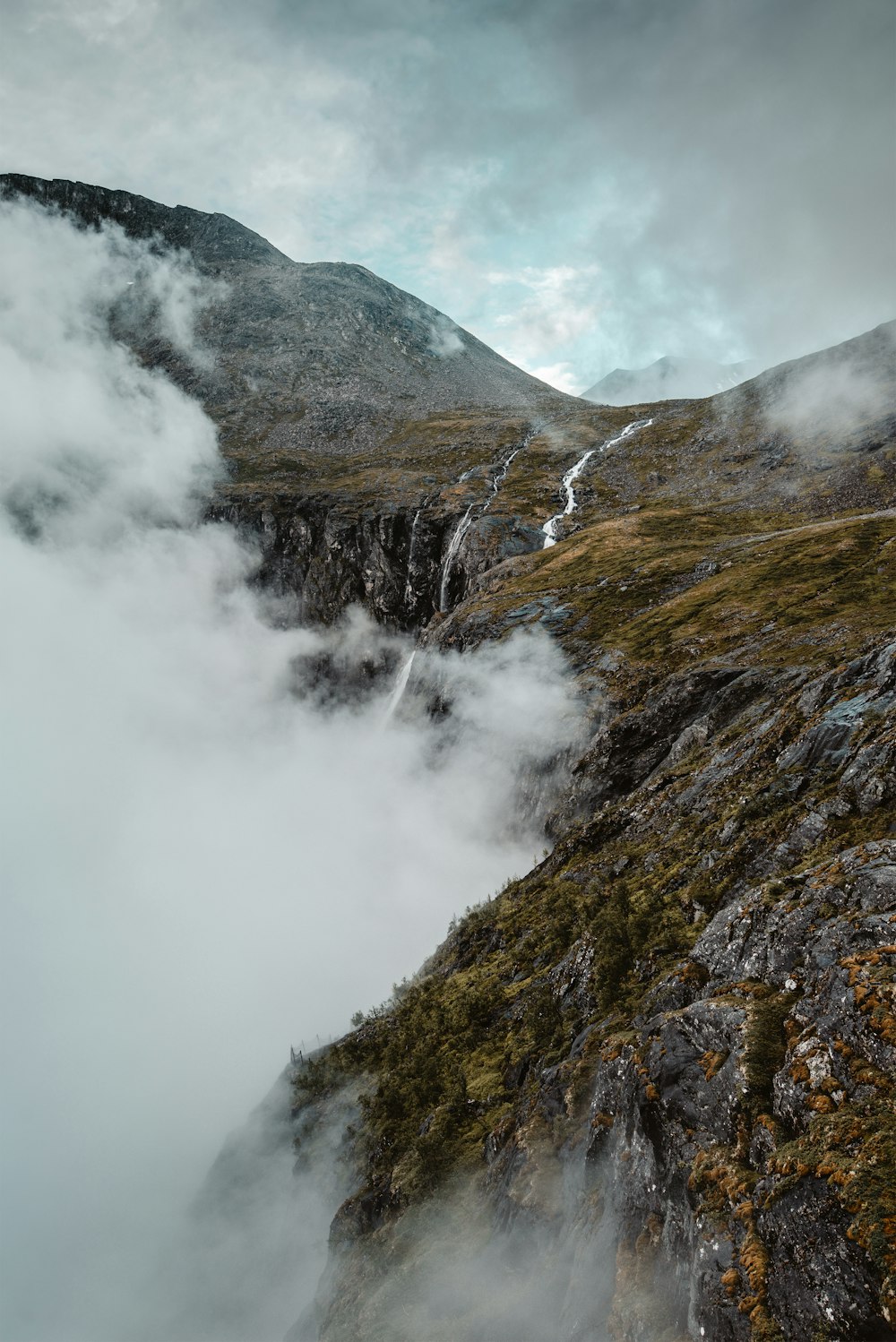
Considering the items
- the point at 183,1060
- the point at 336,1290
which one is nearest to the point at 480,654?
the point at 336,1290

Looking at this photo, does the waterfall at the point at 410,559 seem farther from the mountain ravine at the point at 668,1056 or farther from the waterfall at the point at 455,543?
the mountain ravine at the point at 668,1056

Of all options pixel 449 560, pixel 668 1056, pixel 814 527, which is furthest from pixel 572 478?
pixel 668 1056

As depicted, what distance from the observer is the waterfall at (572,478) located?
127312mm

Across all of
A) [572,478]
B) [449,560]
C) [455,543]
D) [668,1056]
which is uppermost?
[572,478]

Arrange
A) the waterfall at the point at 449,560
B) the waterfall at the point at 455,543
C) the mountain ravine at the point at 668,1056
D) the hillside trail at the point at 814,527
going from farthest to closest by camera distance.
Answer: the waterfall at the point at 455,543 < the waterfall at the point at 449,560 < the hillside trail at the point at 814,527 < the mountain ravine at the point at 668,1056

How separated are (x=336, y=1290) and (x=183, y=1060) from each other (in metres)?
→ 98.5

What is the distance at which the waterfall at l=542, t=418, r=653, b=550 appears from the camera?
418 ft

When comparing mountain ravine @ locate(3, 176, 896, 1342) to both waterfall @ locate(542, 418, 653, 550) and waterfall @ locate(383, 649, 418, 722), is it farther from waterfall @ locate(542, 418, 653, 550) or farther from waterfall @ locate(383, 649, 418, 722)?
waterfall @ locate(542, 418, 653, 550)

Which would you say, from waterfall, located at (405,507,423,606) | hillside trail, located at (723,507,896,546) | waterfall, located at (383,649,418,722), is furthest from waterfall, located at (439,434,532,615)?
hillside trail, located at (723,507,896,546)

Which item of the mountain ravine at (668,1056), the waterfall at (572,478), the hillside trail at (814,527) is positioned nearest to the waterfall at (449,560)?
the waterfall at (572,478)

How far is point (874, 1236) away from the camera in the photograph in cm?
739

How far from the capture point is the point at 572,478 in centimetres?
15650

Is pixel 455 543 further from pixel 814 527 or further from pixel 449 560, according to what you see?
pixel 814 527

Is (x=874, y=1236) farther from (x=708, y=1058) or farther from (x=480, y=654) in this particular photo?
(x=480, y=654)
